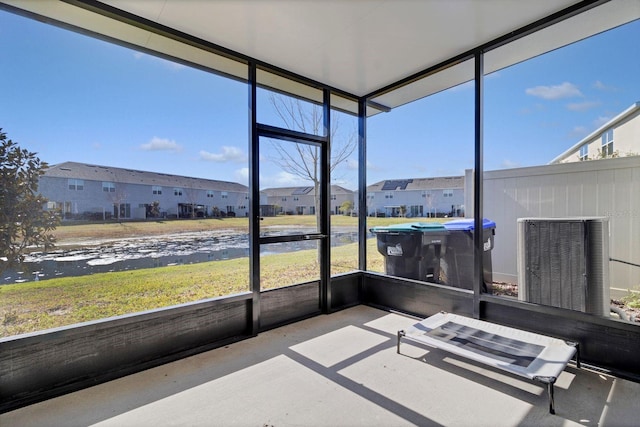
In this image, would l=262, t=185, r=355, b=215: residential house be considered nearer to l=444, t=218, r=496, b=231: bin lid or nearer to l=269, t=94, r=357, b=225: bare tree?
l=269, t=94, r=357, b=225: bare tree

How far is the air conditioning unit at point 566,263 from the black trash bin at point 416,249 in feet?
2.91

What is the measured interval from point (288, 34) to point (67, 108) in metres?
1.78

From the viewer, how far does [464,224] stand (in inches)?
130

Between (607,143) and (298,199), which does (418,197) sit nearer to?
(298,199)

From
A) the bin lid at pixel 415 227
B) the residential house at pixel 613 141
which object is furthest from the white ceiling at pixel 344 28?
the bin lid at pixel 415 227

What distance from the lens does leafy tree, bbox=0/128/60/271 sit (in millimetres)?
2082

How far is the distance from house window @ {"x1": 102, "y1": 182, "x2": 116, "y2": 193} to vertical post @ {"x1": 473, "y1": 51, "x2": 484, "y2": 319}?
315 centimetres

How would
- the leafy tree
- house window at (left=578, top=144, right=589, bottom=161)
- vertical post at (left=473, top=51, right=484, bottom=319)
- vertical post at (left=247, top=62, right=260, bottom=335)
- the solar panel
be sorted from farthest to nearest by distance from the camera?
the solar panel, vertical post at (left=247, top=62, right=260, bottom=335), vertical post at (left=473, top=51, right=484, bottom=319), house window at (left=578, top=144, right=589, bottom=161), the leafy tree

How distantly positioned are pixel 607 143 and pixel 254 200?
3.08 meters

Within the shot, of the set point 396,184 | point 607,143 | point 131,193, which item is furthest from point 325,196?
point 607,143

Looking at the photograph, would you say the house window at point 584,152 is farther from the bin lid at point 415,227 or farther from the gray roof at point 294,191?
the gray roof at point 294,191

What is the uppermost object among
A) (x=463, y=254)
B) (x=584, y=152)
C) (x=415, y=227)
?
(x=584, y=152)

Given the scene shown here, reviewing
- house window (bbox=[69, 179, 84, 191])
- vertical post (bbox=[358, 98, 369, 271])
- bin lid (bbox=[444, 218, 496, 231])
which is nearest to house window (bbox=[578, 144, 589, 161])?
bin lid (bbox=[444, 218, 496, 231])

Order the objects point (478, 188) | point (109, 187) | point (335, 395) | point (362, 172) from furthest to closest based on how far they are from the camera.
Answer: point (362, 172)
point (478, 188)
point (109, 187)
point (335, 395)
